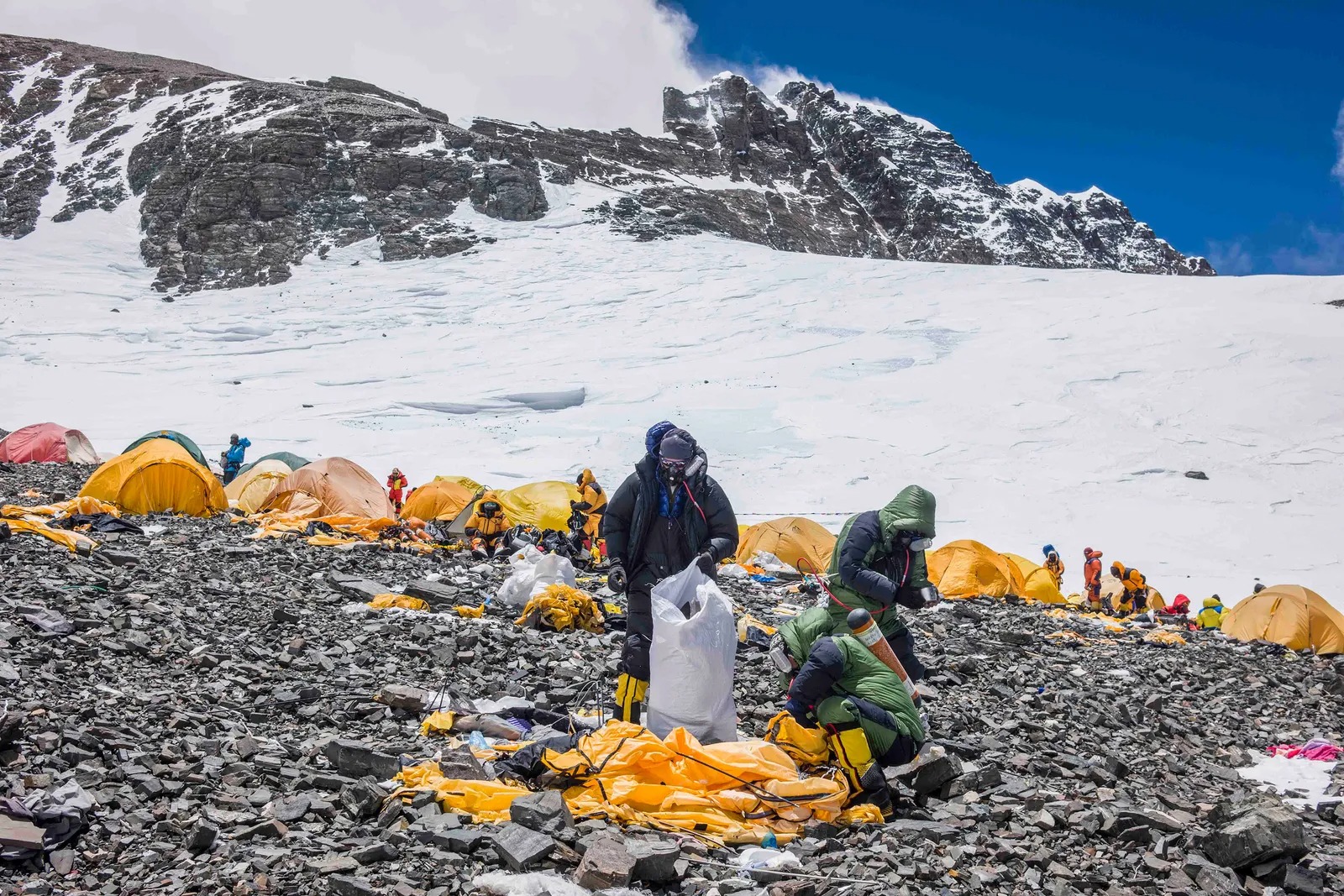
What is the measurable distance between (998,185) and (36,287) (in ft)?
441

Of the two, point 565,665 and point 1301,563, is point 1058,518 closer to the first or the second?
point 1301,563

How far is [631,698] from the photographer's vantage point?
5.27m

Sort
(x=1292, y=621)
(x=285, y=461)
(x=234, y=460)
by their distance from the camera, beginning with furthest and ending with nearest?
(x=234, y=460) < (x=285, y=461) < (x=1292, y=621)

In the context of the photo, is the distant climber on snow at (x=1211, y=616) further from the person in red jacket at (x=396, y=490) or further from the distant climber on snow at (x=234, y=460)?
the distant climber on snow at (x=234, y=460)

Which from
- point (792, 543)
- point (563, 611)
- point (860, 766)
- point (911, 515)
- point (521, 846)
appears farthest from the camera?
point (792, 543)

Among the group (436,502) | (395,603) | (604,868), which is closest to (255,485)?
(436,502)

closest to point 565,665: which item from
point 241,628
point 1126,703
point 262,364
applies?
point 241,628

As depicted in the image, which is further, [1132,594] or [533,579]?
[1132,594]

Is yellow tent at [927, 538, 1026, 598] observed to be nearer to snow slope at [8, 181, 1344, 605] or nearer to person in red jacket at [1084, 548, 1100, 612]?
person in red jacket at [1084, 548, 1100, 612]

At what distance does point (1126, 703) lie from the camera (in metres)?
6.86

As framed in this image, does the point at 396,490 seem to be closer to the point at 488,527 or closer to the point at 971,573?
the point at 488,527

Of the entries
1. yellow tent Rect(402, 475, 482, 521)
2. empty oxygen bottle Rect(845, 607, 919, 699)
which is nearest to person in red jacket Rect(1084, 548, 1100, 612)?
empty oxygen bottle Rect(845, 607, 919, 699)

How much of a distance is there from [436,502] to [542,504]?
212 cm

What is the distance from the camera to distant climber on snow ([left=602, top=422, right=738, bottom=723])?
18.3 ft
